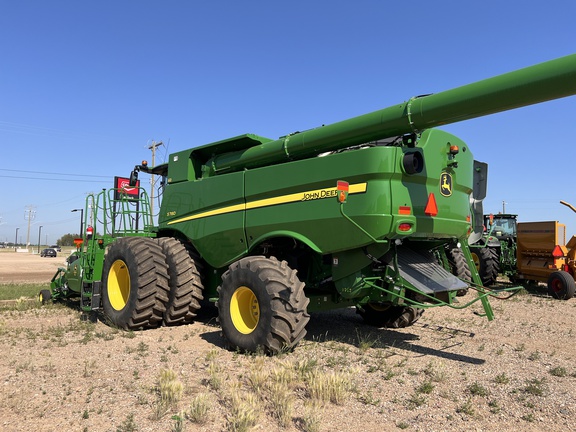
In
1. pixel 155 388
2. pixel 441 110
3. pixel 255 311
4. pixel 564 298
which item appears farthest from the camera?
pixel 564 298

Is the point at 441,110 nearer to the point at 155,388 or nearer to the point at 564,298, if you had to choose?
the point at 155,388

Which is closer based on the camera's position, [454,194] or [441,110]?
[441,110]

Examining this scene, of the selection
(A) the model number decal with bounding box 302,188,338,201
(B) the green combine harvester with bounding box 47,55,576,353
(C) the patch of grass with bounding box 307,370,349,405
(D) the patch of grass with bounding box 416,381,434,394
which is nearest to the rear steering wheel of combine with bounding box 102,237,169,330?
(B) the green combine harvester with bounding box 47,55,576,353

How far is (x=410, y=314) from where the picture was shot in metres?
7.02

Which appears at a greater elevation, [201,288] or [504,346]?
[201,288]

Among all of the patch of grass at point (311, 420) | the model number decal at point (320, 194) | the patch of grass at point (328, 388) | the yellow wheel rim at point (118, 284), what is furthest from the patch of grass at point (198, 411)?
the yellow wheel rim at point (118, 284)

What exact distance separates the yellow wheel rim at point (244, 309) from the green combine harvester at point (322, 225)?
0.01 meters

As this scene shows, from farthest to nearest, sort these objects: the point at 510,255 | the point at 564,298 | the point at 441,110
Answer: the point at 510,255 → the point at 564,298 → the point at 441,110

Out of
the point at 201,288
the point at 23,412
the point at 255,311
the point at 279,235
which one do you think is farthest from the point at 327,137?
the point at 23,412

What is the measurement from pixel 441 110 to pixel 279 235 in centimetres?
252

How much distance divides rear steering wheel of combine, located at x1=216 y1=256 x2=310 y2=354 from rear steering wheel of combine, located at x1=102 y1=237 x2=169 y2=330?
148 cm

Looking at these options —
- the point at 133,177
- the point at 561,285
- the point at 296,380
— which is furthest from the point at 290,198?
the point at 561,285

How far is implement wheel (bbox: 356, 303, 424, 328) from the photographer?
702cm

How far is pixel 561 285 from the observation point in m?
11.4
